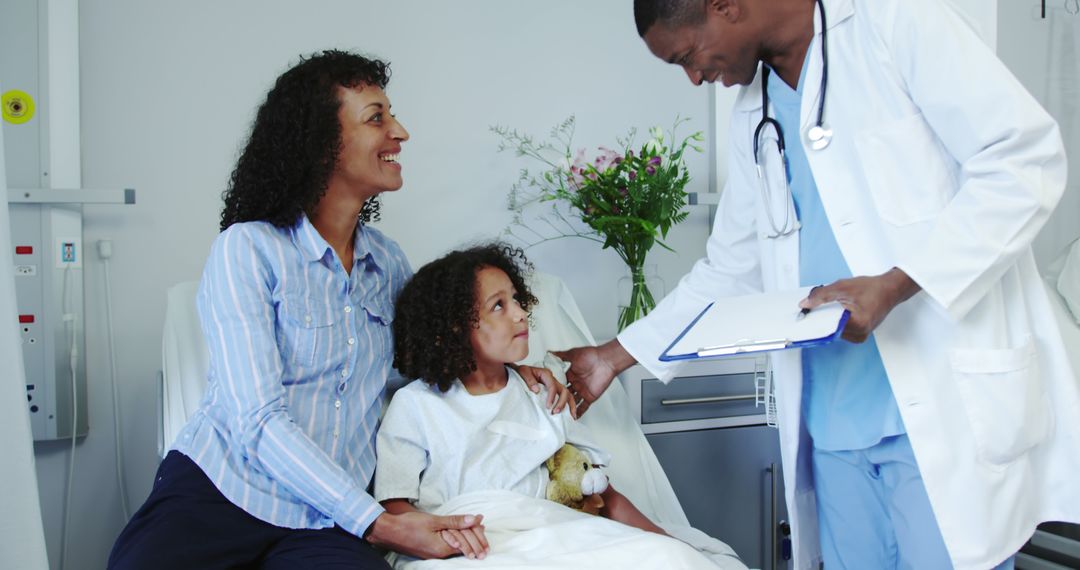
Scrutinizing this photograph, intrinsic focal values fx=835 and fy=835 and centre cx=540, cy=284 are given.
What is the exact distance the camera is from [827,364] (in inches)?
52.7

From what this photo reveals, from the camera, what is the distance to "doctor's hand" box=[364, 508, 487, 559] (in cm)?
128

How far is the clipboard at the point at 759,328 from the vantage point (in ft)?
3.37

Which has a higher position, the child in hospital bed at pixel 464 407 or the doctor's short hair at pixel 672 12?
the doctor's short hair at pixel 672 12

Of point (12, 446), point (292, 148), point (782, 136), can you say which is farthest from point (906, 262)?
point (12, 446)

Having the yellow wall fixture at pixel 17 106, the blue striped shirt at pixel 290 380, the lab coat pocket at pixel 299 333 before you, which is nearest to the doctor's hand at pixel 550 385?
the blue striped shirt at pixel 290 380

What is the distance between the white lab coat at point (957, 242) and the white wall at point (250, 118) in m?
1.27

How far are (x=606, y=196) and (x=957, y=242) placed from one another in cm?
114

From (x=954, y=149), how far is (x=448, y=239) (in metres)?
1.49

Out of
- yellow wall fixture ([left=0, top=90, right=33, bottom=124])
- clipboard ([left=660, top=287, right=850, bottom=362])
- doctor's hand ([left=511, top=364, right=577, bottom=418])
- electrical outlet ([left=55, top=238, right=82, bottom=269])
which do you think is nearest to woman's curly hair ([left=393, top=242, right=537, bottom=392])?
doctor's hand ([left=511, top=364, right=577, bottom=418])

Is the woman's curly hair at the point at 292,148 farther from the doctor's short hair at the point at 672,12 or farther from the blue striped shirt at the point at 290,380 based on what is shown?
the doctor's short hair at the point at 672,12

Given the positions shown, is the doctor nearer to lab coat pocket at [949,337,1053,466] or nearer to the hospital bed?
lab coat pocket at [949,337,1053,466]

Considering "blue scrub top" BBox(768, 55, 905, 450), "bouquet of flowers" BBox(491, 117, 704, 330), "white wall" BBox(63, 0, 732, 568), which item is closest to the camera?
"blue scrub top" BBox(768, 55, 905, 450)

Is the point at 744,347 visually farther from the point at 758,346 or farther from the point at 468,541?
the point at 468,541

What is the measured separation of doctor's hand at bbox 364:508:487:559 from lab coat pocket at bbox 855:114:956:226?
0.77 metres
